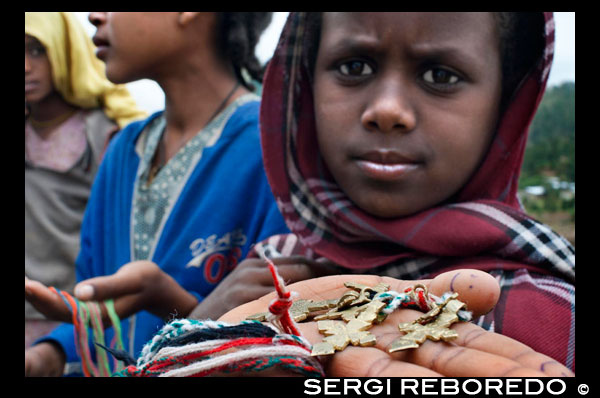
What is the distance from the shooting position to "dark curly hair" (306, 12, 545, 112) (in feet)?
2.66

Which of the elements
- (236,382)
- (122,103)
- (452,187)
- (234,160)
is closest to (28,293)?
(234,160)

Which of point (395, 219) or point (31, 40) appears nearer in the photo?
point (395, 219)

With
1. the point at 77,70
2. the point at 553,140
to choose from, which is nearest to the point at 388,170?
the point at 553,140

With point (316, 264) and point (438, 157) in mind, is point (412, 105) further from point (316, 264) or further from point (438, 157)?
point (316, 264)

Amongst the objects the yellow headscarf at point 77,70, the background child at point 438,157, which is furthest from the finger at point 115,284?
the yellow headscarf at point 77,70

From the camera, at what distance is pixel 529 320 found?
0.67 metres

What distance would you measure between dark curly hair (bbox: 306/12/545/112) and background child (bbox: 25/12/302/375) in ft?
1.36

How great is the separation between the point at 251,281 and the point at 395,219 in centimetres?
21

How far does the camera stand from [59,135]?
5.63ft

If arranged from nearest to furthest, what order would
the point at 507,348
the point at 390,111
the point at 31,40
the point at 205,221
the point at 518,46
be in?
the point at 507,348 < the point at 390,111 < the point at 518,46 < the point at 205,221 < the point at 31,40

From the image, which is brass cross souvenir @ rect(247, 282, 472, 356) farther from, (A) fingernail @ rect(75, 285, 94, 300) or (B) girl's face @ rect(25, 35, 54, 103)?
(B) girl's face @ rect(25, 35, 54, 103)

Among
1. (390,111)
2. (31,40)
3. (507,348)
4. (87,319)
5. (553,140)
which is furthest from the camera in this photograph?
(31,40)

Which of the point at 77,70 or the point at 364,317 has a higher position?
the point at 77,70

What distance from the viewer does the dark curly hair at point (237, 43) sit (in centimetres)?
123
